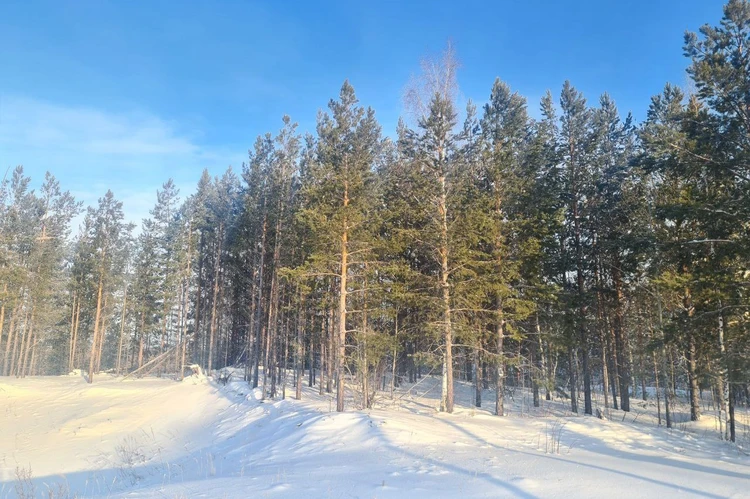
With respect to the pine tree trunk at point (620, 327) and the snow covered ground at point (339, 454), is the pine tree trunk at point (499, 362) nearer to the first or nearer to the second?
the snow covered ground at point (339, 454)

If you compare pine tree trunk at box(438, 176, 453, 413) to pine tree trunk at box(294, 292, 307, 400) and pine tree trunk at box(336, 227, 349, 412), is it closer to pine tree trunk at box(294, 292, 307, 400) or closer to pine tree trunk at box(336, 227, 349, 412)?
pine tree trunk at box(336, 227, 349, 412)

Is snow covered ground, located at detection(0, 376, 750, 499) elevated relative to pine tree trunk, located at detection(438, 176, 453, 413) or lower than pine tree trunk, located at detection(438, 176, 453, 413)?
lower

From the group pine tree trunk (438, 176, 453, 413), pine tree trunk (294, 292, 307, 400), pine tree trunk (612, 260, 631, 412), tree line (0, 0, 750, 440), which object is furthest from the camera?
pine tree trunk (612, 260, 631, 412)

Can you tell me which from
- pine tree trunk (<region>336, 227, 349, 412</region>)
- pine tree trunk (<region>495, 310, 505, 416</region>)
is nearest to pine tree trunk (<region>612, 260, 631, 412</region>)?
pine tree trunk (<region>495, 310, 505, 416</region>)

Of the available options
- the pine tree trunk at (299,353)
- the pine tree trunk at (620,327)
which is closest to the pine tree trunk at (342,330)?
the pine tree trunk at (299,353)

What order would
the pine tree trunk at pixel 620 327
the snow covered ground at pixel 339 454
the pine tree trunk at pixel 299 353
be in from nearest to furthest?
the snow covered ground at pixel 339 454, the pine tree trunk at pixel 299 353, the pine tree trunk at pixel 620 327

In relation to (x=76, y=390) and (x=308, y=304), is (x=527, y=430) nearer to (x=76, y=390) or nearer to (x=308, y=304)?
(x=308, y=304)

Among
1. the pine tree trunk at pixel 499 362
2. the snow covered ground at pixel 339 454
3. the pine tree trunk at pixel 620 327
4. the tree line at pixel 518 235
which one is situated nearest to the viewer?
the snow covered ground at pixel 339 454

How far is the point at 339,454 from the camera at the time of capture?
9.94 meters

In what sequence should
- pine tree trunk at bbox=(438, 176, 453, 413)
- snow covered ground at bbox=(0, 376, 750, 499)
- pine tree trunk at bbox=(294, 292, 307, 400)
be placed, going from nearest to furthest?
snow covered ground at bbox=(0, 376, 750, 499) → pine tree trunk at bbox=(438, 176, 453, 413) → pine tree trunk at bbox=(294, 292, 307, 400)

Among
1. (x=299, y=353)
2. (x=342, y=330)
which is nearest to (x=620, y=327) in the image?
(x=342, y=330)

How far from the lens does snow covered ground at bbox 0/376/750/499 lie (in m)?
6.88

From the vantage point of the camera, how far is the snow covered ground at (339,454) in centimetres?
688

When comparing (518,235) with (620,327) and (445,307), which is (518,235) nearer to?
(445,307)
